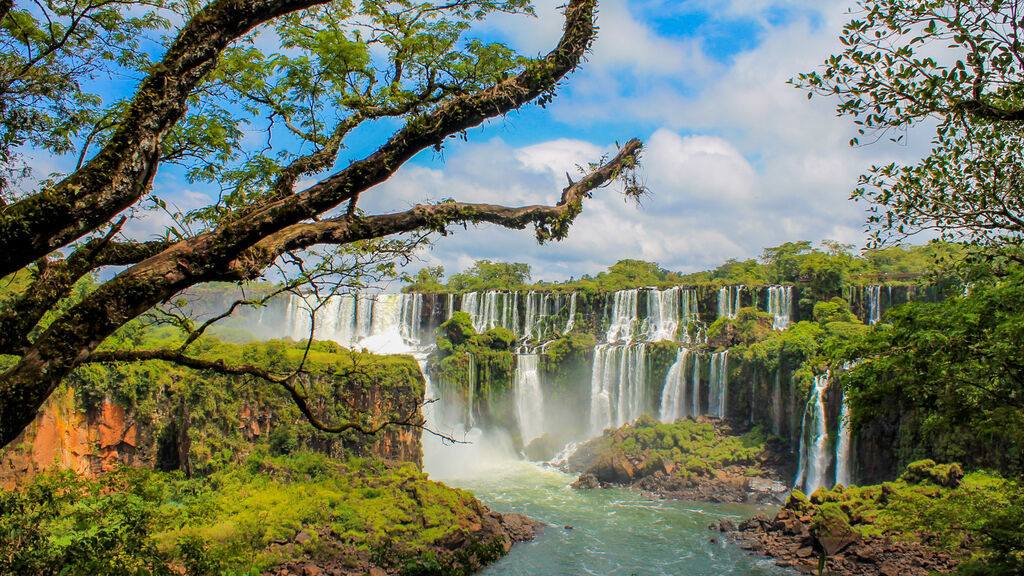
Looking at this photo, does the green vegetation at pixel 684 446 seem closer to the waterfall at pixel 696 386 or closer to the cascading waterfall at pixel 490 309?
the waterfall at pixel 696 386

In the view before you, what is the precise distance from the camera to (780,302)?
95.8 feet

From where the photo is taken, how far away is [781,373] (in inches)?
902

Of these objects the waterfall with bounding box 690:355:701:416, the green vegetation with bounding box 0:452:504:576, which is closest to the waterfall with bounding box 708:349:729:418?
the waterfall with bounding box 690:355:701:416

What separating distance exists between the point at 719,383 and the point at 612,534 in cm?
1083

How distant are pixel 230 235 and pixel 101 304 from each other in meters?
0.62

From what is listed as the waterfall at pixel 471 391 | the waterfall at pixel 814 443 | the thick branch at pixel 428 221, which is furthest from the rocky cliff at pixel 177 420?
the waterfall at pixel 814 443

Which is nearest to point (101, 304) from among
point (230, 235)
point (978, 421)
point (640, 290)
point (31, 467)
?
point (230, 235)

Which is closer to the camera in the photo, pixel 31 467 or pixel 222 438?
pixel 31 467

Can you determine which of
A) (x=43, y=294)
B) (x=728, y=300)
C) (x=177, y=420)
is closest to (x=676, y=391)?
(x=728, y=300)

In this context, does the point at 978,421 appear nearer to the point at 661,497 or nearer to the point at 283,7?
the point at 283,7

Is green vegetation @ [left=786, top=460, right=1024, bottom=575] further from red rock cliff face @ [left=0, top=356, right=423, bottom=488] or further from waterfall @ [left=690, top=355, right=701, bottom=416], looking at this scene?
red rock cliff face @ [left=0, top=356, right=423, bottom=488]

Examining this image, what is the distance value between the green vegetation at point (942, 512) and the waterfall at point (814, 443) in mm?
3682

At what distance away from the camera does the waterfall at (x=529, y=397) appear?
29.2 m

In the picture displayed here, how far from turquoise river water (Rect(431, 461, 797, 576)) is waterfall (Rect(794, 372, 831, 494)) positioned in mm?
2063
